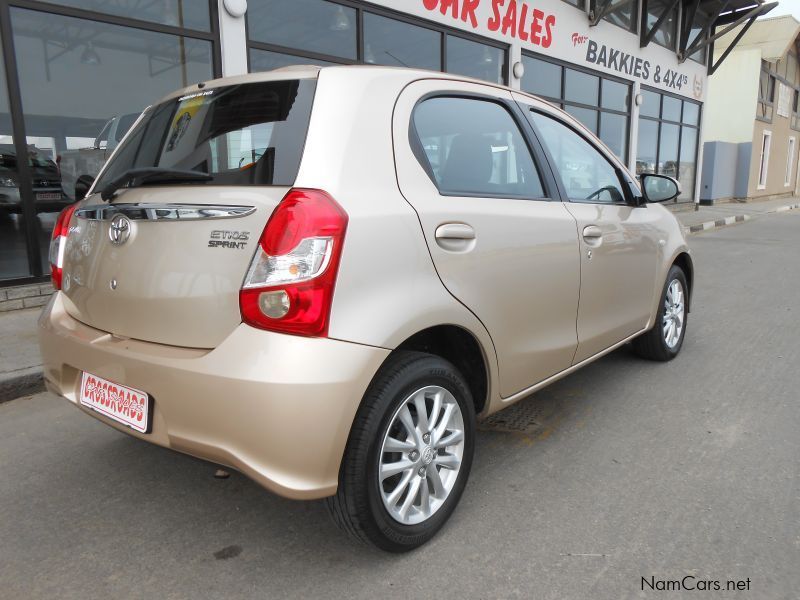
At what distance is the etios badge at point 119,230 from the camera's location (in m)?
2.05

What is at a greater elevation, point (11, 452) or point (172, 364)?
point (172, 364)

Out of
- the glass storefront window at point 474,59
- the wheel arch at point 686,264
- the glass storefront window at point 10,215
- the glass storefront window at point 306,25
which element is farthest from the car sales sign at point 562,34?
the wheel arch at point 686,264

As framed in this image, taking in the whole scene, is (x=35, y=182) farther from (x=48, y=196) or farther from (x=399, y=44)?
(x=399, y=44)

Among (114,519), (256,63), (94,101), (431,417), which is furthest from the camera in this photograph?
(256,63)

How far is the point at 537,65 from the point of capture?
1146 cm

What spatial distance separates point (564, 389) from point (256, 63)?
18.0 ft

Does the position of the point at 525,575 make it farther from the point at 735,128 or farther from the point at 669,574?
the point at 735,128

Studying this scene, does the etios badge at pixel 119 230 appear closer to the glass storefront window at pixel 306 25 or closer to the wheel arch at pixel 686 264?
the wheel arch at pixel 686 264

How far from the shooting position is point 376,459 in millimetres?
1893

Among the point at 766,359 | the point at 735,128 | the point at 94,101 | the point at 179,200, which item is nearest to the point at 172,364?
the point at 179,200

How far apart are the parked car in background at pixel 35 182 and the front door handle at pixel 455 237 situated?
4992 mm

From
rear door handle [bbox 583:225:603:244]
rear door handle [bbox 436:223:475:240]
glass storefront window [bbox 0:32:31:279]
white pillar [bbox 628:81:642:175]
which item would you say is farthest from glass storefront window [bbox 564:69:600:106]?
rear door handle [bbox 436:223:475:240]

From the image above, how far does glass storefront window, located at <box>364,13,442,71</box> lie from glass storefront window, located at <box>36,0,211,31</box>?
8.06ft

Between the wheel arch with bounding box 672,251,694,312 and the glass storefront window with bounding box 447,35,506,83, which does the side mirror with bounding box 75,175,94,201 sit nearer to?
the wheel arch with bounding box 672,251,694,312
